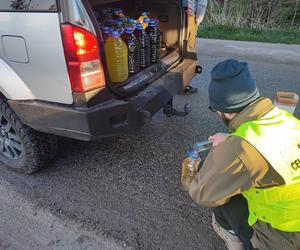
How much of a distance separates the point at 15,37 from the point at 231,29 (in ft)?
22.3

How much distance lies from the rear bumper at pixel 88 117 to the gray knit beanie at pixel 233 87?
0.95m

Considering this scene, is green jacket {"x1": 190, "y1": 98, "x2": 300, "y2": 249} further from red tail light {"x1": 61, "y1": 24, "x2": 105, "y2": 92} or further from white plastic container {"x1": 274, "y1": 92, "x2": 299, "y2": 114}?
white plastic container {"x1": 274, "y1": 92, "x2": 299, "y2": 114}

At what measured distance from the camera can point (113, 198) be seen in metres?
2.64

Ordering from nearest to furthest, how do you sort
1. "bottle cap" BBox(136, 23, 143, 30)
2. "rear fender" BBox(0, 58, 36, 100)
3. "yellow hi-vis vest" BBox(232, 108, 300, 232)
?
1. "yellow hi-vis vest" BBox(232, 108, 300, 232)
2. "rear fender" BBox(0, 58, 36, 100)
3. "bottle cap" BBox(136, 23, 143, 30)

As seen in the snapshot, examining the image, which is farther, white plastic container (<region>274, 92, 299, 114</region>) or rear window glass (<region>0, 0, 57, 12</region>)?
white plastic container (<region>274, 92, 299, 114</region>)

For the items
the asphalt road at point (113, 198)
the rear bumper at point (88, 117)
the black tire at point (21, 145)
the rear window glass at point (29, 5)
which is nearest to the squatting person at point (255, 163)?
the asphalt road at point (113, 198)

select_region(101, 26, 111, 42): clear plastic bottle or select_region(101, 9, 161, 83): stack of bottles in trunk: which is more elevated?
select_region(101, 26, 111, 42): clear plastic bottle

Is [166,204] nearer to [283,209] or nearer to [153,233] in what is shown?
[153,233]

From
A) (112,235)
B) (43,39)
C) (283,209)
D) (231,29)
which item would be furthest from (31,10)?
(231,29)

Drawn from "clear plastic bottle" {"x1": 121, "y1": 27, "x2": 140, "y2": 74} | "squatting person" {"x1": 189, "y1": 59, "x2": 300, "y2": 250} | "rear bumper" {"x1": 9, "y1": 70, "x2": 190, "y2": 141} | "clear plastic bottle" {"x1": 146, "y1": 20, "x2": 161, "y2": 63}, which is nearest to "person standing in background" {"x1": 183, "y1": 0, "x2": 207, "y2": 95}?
"clear plastic bottle" {"x1": 146, "y1": 20, "x2": 161, "y2": 63}

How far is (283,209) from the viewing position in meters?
1.47

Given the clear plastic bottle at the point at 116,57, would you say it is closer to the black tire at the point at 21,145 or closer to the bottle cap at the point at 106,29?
the bottle cap at the point at 106,29

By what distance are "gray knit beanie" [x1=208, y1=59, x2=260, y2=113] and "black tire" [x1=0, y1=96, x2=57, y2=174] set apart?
67.2 inches

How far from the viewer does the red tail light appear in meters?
2.12
